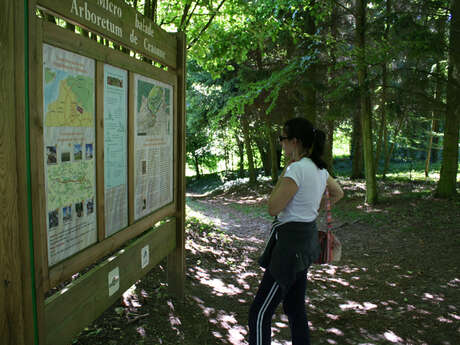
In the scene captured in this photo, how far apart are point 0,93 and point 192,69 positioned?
53.2ft

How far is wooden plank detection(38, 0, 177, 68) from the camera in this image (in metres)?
2.27

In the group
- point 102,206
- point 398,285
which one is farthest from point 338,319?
point 102,206

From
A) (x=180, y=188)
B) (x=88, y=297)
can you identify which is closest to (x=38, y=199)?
(x=88, y=297)

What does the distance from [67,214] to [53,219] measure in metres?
0.14

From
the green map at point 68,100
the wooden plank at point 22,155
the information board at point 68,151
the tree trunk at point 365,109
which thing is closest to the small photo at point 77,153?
the information board at point 68,151

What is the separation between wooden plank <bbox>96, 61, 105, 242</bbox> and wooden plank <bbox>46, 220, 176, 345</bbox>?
308 mm

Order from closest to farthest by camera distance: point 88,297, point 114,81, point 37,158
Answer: point 37,158, point 88,297, point 114,81

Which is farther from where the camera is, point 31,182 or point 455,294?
point 455,294

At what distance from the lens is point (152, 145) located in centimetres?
349

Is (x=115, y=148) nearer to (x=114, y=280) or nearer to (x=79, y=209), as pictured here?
(x=79, y=209)

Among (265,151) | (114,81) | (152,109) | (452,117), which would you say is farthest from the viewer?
(265,151)

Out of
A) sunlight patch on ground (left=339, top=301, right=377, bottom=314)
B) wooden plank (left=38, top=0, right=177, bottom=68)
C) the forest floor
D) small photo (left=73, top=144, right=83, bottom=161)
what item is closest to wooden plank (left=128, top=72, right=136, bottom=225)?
wooden plank (left=38, top=0, right=177, bottom=68)

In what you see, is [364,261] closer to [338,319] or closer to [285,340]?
[338,319]

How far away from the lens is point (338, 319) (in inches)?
174
